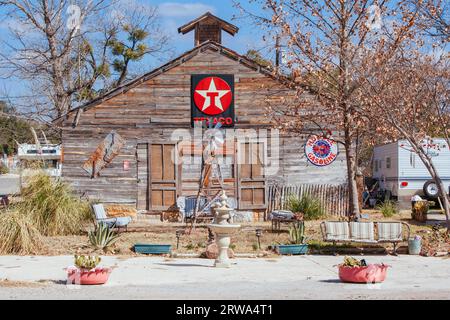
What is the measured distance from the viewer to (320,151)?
23.2 metres

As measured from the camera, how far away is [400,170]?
2822 cm

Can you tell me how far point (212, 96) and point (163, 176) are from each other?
2.93m

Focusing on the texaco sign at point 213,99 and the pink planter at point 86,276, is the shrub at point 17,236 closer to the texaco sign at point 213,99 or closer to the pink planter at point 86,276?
the pink planter at point 86,276

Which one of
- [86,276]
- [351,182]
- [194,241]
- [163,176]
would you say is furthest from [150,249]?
[163,176]

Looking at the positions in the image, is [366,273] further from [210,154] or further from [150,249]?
[210,154]

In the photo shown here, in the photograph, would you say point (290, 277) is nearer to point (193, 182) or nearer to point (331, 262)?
point (331, 262)

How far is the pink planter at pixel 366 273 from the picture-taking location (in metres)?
11.9

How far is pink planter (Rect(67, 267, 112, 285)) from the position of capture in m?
11.8

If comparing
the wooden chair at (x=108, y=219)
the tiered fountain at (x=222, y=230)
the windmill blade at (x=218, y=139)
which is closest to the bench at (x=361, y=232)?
the tiered fountain at (x=222, y=230)

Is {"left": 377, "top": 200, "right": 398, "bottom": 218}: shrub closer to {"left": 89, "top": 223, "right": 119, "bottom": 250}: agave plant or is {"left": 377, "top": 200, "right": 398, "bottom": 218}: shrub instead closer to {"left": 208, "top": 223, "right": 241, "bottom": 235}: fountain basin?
{"left": 89, "top": 223, "right": 119, "bottom": 250}: agave plant

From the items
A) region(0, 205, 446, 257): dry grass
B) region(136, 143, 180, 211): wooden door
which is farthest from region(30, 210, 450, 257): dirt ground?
region(136, 143, 180, 211): wooden door

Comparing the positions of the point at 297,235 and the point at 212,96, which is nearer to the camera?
the point at 297,235

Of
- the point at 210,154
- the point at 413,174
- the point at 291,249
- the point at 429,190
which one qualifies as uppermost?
the point at 210,154

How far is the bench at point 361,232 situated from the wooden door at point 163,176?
7272 millimetres
